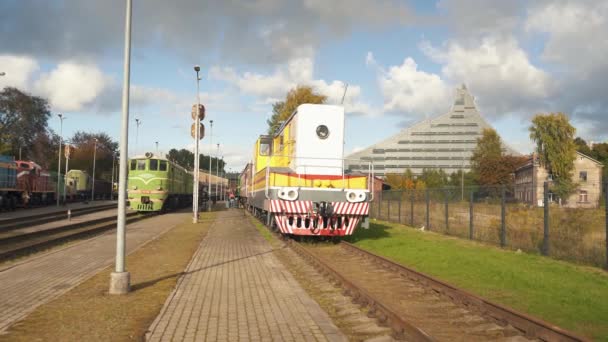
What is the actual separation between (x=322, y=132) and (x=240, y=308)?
28.1ft

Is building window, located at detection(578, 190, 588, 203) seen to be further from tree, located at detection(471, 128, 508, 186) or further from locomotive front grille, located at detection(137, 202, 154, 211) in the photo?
tree, located at detection(471, 128, 508, 186)

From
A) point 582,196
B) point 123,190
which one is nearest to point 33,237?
point 123,190

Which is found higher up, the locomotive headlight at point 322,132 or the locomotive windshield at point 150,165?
the locomotive headlight at point 322,132

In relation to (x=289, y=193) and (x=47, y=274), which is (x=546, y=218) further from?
(x=47, y=274)

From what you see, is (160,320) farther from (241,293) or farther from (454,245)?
(454,245)

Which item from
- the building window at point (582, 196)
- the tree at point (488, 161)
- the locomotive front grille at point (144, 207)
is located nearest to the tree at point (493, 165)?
the tree at point (488, 161)

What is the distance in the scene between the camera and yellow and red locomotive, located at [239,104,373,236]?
13414 mm

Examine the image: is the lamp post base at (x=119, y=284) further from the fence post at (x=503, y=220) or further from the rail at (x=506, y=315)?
the fence post at (x=503, y=220)

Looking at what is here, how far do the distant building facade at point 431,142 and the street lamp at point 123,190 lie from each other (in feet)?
460

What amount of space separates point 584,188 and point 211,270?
856 centimetres

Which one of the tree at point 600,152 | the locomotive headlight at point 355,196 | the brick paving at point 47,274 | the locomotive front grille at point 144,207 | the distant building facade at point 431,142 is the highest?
the distant building facade at point 431,142

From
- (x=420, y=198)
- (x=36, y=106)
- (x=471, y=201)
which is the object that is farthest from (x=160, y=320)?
(x=36, y=106)

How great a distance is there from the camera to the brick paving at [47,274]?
714 centimetres

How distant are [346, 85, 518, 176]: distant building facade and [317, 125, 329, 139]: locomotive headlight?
133322 mm
